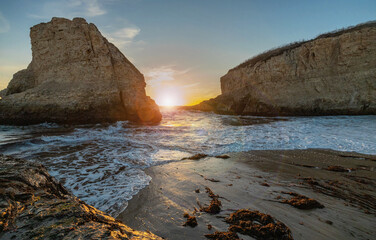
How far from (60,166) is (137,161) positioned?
1.81 metres

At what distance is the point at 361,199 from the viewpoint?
253cm

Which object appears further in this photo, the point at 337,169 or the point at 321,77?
the point at 321,77

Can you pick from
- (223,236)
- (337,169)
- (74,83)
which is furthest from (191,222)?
(74,83)

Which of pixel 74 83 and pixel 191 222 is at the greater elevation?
pixel 74 83

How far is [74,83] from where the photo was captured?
13.5 meters

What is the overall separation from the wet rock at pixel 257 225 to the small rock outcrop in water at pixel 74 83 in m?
13.4

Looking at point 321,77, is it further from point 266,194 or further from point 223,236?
point 223,236

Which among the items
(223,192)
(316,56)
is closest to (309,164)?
(223,192)

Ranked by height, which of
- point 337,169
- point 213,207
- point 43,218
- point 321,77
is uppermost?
point 321,77

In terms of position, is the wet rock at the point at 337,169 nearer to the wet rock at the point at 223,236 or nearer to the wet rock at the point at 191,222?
the wet rock at the point at 223,236

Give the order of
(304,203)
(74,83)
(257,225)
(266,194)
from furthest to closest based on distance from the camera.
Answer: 1. (74,83)
2. (266,194)
3. (304,203)
4. (257,225)

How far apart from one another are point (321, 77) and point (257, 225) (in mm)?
21228

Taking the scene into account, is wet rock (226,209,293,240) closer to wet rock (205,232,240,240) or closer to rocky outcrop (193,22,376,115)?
wet rock (205,232,240,240)

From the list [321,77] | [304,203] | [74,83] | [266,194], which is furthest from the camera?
[321,77]
